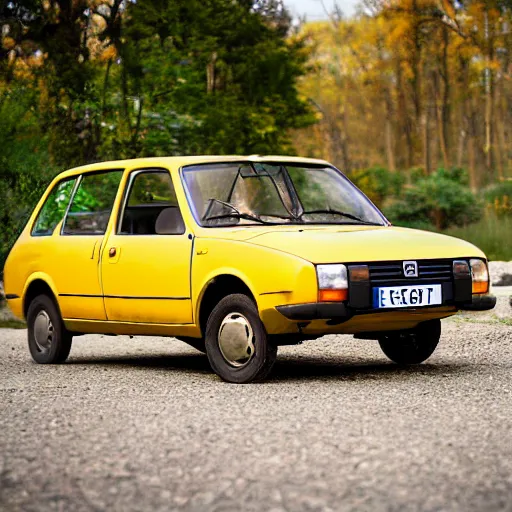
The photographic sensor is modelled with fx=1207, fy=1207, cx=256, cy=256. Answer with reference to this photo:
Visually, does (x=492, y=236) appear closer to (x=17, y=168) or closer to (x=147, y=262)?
(x=17, y=168)

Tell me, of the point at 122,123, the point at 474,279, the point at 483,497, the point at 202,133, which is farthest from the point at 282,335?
the point at 202,133

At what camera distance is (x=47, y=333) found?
412 inches

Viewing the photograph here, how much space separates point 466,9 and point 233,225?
131 feet

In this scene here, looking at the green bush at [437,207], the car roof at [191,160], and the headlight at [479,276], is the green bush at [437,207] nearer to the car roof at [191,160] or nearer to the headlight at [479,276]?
the car roof at [191,160]

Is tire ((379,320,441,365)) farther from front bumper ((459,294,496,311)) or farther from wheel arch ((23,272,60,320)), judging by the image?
wheel arch ((23,272,60,320))

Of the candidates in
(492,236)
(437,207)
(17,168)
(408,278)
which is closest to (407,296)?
(408,278)

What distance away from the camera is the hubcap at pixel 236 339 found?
8.31 metres

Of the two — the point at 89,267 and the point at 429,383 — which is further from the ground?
the point at 89,267

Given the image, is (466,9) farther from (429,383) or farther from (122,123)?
(429,383)

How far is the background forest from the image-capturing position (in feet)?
84.5

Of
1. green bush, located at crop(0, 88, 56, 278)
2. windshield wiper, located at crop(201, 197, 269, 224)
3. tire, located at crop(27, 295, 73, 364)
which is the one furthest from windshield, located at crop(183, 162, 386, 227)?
green bush, located at crop(0, 88, 56, 278)

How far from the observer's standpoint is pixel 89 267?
9.82m

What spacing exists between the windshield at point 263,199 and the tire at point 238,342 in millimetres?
805

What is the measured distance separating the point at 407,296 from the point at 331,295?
2.03 ft
